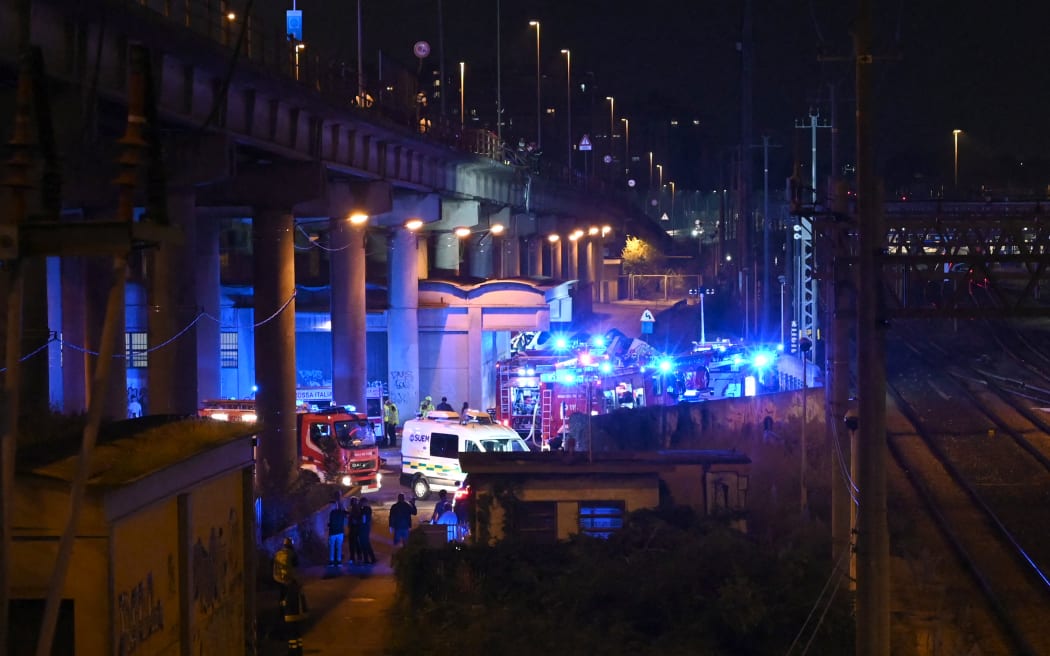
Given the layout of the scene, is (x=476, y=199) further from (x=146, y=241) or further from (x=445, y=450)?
(x=146, y=241)

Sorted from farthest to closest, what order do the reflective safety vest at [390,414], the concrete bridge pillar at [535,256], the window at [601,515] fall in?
the concrete bridge pillar at [535,256], the reflective safety vest at [390,414], the window at [601,515]

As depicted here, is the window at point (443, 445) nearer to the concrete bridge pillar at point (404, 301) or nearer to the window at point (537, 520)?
the window at point (537, 520)

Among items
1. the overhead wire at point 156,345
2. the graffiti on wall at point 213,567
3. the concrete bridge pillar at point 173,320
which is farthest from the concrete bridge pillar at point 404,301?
the graffiti on wall at point 213,567

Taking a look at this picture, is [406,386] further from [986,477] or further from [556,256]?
[556,256]

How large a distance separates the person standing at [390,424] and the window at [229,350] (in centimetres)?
886

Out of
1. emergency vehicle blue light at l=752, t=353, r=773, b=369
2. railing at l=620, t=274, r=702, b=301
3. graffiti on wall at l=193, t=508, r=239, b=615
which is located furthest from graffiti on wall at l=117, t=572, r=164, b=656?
railing at l=620, t=274, r=702, b=301

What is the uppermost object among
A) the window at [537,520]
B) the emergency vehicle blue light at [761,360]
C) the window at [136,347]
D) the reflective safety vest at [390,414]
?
the window at [136,347]

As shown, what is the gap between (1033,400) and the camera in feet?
136

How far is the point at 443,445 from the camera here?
3150cm

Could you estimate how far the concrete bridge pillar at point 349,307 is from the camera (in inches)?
1640

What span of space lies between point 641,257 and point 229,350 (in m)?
82.0

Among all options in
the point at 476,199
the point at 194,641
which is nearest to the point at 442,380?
the point at 476,199

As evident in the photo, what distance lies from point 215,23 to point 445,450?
38.3 feet

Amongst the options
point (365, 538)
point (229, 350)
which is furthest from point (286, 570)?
point (229, 350)
